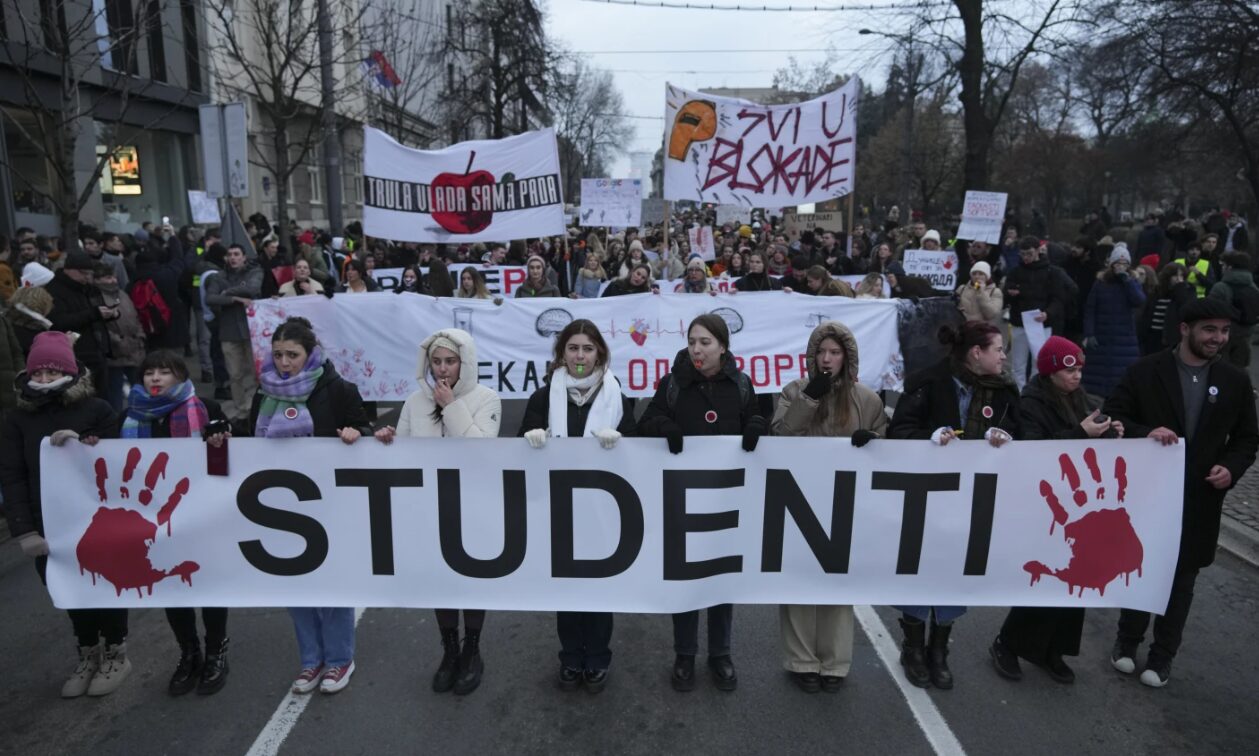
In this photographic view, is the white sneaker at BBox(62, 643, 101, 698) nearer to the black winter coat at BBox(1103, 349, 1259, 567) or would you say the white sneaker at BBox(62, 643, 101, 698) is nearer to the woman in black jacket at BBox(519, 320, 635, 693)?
the woman in black jacket at BBox(519, 320, 635, 693)

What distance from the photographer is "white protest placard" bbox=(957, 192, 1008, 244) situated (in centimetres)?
1200

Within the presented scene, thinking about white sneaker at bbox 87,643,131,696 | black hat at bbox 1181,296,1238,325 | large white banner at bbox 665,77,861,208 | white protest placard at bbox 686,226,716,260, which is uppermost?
large white banner at bbox 665,77,861,208

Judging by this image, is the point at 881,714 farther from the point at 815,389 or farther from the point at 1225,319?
the point at 1225,319

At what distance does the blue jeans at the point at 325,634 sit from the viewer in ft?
12.9

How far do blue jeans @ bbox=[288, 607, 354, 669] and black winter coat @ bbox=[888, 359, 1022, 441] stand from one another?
2.67 metres

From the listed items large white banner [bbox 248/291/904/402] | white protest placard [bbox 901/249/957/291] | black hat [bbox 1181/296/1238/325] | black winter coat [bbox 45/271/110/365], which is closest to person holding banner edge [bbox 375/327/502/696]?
black hat [bbox 1181/296/1238/325]

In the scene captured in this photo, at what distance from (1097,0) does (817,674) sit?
67.2 feet

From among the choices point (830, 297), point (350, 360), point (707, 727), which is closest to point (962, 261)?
point (830, 297)

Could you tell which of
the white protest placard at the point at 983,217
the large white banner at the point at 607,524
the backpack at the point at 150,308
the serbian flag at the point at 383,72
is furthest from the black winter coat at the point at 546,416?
the serbian flag at the point at 383,72

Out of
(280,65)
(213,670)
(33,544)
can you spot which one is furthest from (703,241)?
(33,544)

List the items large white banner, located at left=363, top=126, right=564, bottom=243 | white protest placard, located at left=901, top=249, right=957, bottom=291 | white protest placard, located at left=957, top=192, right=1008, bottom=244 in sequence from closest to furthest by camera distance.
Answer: large white banner, located at left=363, top=126, right=564, bottom=243
white protest placard, located at left=901, top=249, right=957, bottom=291
white protest placard, located at left=957, top=192, right=1008, bottom=244

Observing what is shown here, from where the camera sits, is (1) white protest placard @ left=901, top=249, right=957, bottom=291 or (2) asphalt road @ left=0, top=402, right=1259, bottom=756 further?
(1) white protest placard @ left=901, top=249, right=957, bottom=291

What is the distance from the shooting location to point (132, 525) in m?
3.78

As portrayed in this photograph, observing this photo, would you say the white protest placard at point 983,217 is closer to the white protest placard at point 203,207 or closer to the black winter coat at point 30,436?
the black winter coat at point 30,436
